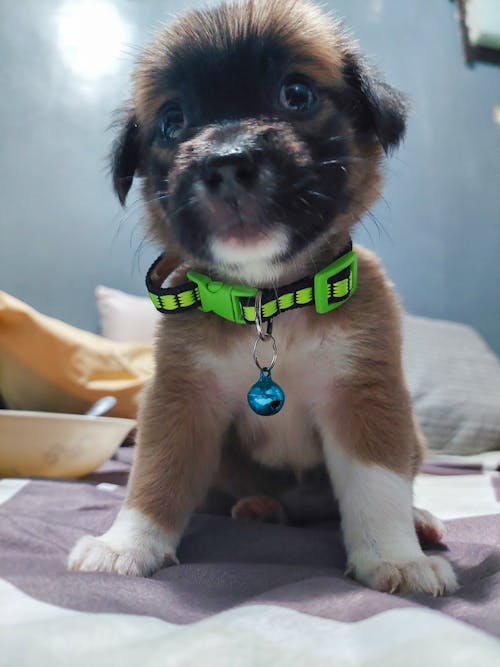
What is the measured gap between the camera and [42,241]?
2861 mm

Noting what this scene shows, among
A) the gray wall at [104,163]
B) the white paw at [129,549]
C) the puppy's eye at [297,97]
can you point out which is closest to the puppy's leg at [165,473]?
the white paw at [129,549]

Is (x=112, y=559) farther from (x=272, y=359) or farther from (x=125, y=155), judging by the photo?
(x=125, y=155)

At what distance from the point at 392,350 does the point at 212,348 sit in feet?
0.96

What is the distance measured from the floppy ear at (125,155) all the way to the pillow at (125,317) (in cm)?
→ 143

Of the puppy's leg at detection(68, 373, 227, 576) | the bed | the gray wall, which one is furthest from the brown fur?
the gray wall

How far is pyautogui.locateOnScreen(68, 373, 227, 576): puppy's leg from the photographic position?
0.87 m

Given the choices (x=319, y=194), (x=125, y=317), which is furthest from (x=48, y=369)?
(x=319, y=194)

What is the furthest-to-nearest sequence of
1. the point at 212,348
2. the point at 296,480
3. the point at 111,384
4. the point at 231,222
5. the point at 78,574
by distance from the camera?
the point at 111,384, the point at 296,480, the point at 212,348, the point at 231,222, the point at 78,574

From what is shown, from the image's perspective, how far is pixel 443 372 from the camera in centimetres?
247

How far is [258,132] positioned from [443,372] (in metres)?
1.84

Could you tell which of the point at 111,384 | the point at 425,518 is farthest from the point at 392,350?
the point at 111,384

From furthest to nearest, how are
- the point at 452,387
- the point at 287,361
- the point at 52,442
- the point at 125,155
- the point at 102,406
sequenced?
the point at 452,387 → the point at 102,406 → the point at 52,442 → the point at 125,155 → the point at 287,361

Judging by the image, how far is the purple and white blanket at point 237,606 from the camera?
0.50m

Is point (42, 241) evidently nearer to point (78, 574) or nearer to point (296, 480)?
point (296, 480)
